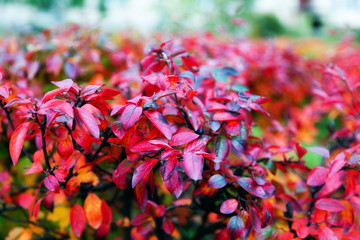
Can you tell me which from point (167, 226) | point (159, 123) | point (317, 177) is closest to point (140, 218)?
point (167, 226)

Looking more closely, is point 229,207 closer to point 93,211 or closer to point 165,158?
point 165,158

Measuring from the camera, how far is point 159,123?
2.75 feet

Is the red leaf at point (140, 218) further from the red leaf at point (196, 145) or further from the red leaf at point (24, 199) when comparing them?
the red leaf at point (24, 199)

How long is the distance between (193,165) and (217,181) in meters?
0.18

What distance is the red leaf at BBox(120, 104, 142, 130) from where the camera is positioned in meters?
0.81

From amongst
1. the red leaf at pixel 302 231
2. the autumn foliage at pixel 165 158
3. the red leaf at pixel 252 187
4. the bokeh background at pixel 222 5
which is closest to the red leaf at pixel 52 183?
the autumn foliage at pixel 165 158

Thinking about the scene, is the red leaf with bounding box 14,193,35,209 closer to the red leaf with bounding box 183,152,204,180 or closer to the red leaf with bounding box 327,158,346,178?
the red leaf with bounding box 183,152,204,180

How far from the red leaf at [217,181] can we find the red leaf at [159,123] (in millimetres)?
250

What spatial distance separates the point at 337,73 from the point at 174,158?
42.5 inches

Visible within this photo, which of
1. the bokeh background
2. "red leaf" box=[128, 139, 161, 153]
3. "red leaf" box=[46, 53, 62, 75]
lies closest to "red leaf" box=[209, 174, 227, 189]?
"red leaf" box=[128, 139, 161, 153]

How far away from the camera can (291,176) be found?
6.65 feet

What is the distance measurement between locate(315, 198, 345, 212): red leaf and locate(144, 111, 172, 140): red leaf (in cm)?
68

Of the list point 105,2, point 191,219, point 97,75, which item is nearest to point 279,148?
point 191,219

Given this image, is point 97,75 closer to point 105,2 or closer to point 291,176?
point 291,176
